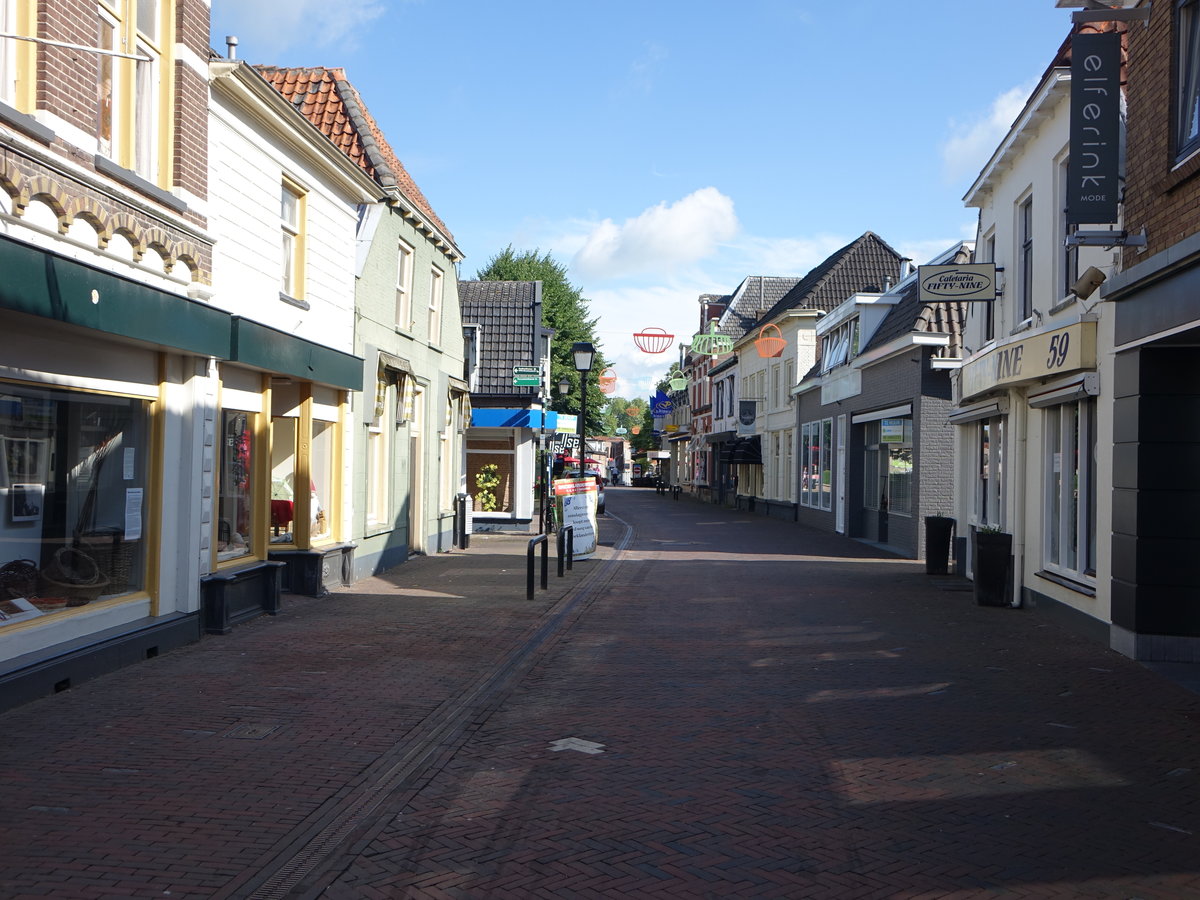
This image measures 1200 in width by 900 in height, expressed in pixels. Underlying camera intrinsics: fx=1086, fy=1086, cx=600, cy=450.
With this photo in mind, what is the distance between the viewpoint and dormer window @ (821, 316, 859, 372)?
28.2 meters

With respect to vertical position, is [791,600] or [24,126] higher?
[24,126]

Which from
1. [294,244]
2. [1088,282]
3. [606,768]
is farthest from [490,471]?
[606,768]

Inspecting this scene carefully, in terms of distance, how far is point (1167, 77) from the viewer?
31.5 ft

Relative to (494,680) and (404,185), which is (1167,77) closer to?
(494,680)

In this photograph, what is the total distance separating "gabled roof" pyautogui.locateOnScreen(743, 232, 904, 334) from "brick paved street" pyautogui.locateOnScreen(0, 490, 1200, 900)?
2666 cm

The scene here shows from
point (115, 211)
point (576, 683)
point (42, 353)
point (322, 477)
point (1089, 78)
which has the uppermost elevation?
point (1089, 78)

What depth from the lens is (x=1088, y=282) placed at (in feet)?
36.6

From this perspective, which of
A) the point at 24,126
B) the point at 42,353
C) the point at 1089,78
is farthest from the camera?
the point at 1089,78

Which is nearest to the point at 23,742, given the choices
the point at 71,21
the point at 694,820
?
the point at 694,820

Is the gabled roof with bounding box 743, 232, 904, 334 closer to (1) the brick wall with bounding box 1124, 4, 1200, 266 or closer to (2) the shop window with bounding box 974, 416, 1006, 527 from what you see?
(2) the shop window with bounding box 974, 416, 1006, 527

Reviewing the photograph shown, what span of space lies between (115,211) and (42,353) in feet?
4.49

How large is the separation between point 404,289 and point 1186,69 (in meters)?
13.0

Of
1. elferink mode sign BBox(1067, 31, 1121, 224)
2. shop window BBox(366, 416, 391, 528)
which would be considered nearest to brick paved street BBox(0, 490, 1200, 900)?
elferink mode sign BBox(1067, 31, 1121, 224)

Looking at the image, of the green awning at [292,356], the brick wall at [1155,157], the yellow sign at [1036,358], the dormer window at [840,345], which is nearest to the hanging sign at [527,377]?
the dormer window at [840,345]
